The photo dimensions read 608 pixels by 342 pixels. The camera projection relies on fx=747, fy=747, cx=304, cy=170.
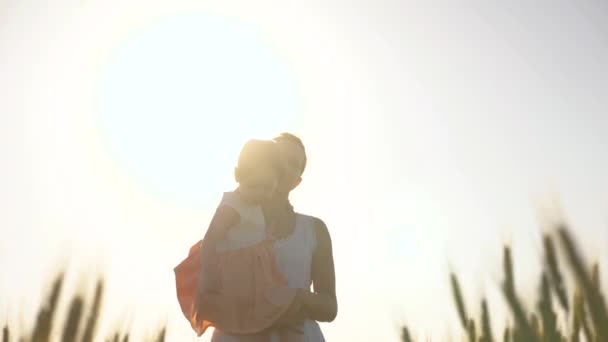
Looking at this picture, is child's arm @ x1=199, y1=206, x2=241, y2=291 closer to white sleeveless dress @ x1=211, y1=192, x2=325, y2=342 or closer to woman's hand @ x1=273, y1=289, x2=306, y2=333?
white sleeveless dress @ x1=211, y1=192, x2=325, y2=342

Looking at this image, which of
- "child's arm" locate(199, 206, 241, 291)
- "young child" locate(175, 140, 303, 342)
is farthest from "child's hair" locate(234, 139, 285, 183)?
"child's arm" locate(199, 206, 241, 291)

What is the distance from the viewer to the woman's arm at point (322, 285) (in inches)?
84.0

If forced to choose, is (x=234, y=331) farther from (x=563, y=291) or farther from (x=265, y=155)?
(x=563, y=291)

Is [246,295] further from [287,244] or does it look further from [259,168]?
[259,168]

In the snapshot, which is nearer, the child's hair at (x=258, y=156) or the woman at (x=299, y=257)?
the child's hair at (x=258, y=156)

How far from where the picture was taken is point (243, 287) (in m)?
2.07

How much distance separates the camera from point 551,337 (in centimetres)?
165

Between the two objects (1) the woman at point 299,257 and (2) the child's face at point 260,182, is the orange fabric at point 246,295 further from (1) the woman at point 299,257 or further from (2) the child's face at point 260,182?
(2) the child's face at point 260,182

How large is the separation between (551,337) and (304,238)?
866mm

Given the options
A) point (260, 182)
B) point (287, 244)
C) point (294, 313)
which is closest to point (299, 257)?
point (287, 244)

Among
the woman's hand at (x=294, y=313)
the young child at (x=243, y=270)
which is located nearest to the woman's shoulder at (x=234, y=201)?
the young child at (x=243, y=270)

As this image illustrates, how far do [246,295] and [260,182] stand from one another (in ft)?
1.04

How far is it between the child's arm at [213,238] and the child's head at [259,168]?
0.29 feet

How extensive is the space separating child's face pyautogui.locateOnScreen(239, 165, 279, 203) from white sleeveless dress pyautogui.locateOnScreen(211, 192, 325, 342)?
9 cm
